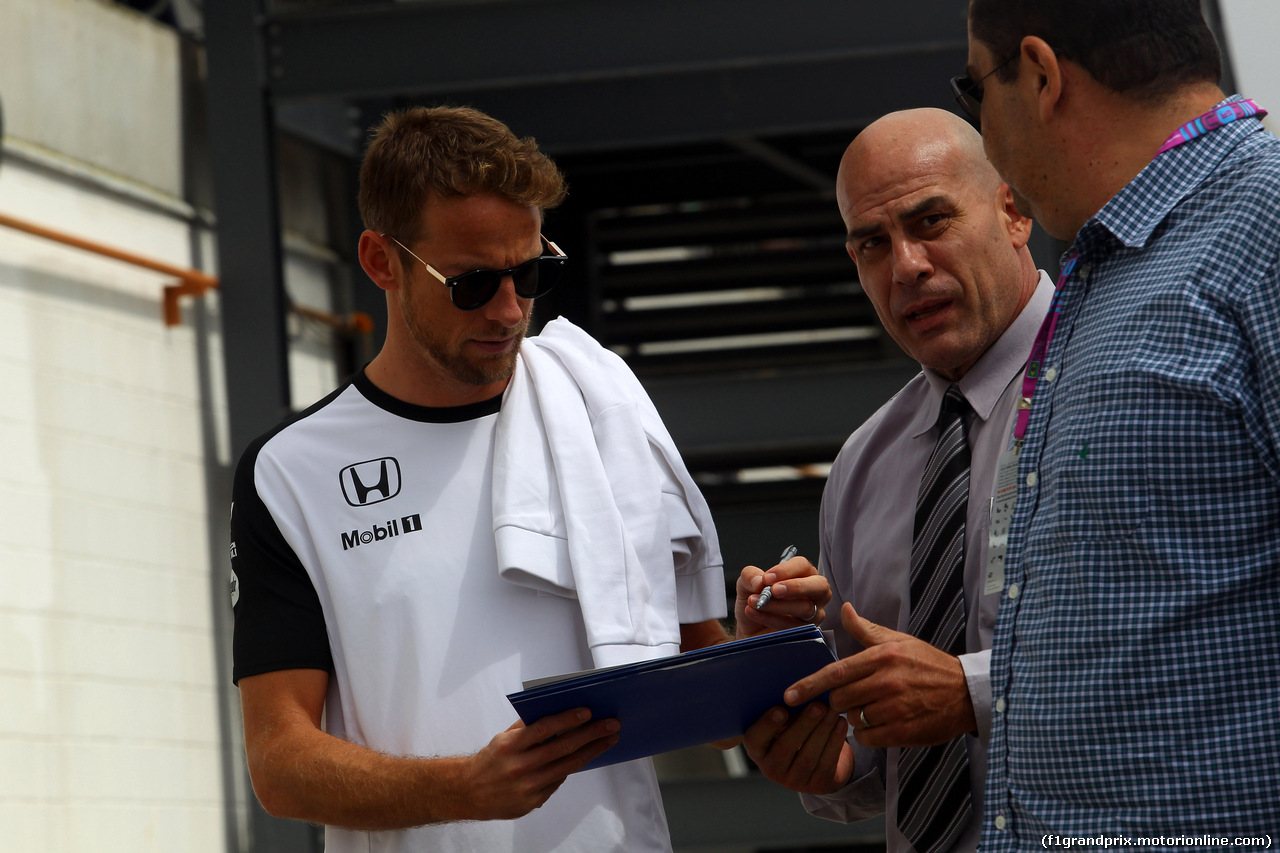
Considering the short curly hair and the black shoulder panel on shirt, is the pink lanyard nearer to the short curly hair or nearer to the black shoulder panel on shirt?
the short curly hair

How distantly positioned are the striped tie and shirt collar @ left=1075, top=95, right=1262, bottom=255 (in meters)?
0.65

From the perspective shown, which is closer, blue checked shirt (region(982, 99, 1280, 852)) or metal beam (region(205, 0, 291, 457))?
blue checked shirt (region(982, 99, 1280, 852))

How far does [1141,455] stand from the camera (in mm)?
1463

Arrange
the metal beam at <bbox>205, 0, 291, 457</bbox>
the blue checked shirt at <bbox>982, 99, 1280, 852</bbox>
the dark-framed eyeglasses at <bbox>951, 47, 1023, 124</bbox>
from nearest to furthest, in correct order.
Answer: the blue checked shirt at <bbox>982, 99, 1280, 852</bbox>
the dark-framed eyeglasses at <bbox>951, 47, 1023, 124</bbox>
the metal beam at <bbox>205, 0, 291, 457</bbox>

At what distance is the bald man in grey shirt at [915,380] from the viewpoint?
82.7 inches

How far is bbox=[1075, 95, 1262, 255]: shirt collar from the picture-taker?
156cm

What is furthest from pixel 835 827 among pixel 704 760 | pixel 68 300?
pixel 68 300

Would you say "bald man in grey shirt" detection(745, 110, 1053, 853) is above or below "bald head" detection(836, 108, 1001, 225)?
below

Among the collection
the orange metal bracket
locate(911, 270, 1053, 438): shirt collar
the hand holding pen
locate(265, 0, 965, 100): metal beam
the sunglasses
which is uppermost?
locate(265, 0, 965, 100): metal beam

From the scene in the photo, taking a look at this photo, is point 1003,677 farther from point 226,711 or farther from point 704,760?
point 226,711

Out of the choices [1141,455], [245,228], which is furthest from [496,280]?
[245,228]

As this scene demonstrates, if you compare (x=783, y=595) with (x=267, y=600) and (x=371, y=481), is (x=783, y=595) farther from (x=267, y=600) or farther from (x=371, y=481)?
(x=267, y=600)

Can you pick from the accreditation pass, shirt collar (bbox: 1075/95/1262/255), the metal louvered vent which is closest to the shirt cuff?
Answer: the accreditation pass

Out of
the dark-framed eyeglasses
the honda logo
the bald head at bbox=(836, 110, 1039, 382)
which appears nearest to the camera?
the dark-framed eyeglasses
